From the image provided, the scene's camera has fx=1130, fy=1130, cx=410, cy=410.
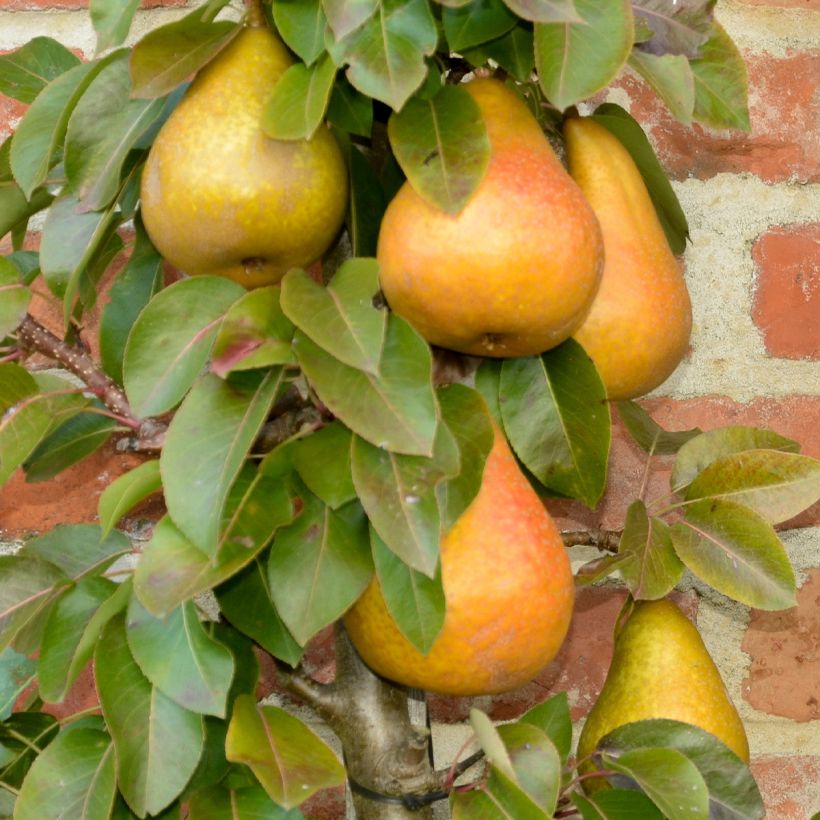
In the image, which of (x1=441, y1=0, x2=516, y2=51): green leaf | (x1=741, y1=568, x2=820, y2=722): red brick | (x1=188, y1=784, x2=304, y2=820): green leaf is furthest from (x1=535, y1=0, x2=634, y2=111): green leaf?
(x1=741, y1=568, x2=820, y2=722): red brick

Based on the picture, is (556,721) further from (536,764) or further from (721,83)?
(721,83)

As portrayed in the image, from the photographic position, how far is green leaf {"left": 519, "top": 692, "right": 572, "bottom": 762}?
56 cm

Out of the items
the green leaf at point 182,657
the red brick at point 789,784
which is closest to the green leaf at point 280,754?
the green leaf at point 182,657

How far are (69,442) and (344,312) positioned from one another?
0.75 ft

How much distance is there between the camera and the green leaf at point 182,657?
477 millimetres

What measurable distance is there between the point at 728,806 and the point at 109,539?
0.33 meters

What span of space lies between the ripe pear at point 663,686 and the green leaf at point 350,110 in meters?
0.30

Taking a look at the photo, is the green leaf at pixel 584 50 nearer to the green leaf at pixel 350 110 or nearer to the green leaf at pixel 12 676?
the green leaf at pixel 350 110

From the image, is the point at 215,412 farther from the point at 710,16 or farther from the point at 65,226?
the point at 710,16

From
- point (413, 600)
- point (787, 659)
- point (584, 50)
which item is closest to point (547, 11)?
point (584, 50)

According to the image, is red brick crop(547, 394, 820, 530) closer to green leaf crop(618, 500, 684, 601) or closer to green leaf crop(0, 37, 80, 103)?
green leaf crop(618, 500, 684, 601)

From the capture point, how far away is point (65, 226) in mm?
546

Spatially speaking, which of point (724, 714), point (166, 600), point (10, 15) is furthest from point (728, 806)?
point (10, 15)

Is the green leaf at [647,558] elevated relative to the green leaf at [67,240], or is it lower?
lower
